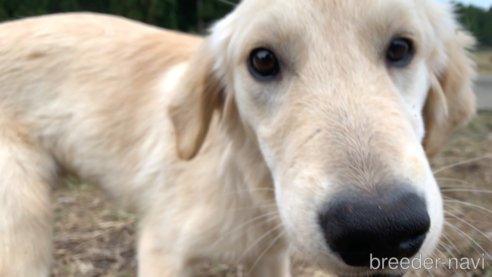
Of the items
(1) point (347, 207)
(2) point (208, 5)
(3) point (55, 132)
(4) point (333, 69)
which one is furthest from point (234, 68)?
(2) point (208, 5)

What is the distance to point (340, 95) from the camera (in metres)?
1.27

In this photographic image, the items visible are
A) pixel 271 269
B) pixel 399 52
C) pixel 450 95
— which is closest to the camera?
pixel 399 52

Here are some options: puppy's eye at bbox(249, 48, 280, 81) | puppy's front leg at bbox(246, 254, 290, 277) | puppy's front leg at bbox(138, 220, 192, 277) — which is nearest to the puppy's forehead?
puppy's eye at bbox(249, 48, 280, 81)

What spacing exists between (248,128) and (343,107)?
580 millimetres

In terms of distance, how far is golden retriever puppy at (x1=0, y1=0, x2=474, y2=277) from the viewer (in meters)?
1.11

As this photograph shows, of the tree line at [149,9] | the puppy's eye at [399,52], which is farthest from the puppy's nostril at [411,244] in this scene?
the tree line at [149,9]

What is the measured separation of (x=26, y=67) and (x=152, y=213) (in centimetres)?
107

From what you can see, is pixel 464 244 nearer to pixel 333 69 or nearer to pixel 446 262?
pixel 446 262

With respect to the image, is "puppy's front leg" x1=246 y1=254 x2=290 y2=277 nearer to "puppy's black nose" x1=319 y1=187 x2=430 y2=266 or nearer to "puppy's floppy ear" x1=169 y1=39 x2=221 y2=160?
"puppy's floppy ear" x1=169 y1=39 x2=221 y2=160

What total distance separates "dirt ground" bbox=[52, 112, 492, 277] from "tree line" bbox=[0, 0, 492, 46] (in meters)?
2.35

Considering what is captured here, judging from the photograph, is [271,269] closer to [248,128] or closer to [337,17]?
[248,128]

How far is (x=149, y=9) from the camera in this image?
17.6 feet

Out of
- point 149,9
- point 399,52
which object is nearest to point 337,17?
point 399,52

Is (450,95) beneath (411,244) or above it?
above
